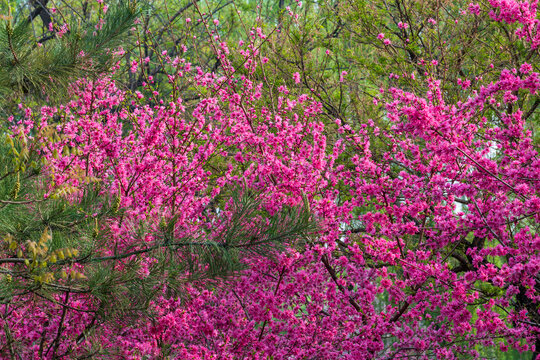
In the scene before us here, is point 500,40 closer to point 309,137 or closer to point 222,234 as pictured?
point 309,137

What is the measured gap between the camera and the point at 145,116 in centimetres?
604

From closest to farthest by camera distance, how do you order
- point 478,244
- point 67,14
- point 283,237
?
point 283,237
point 478,244
point 67,14

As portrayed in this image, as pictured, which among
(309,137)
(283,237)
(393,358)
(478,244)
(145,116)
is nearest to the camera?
(283,237)

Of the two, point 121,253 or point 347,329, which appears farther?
point 347,329

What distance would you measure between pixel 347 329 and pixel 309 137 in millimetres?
3185

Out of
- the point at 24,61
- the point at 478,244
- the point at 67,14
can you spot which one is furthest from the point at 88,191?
the point at 67,14

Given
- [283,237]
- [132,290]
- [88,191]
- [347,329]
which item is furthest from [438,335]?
[88,191]

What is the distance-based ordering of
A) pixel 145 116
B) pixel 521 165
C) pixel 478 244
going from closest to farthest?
pixel 521 165 < pixel 145 116 < pixel 478 244

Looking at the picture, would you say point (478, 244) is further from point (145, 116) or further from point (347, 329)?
point (145, 116)

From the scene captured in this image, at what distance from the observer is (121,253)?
401 cm

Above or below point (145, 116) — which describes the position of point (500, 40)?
above

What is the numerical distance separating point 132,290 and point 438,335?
3.25 meters

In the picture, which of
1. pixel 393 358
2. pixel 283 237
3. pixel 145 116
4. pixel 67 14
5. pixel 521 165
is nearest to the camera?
pixel 283 237

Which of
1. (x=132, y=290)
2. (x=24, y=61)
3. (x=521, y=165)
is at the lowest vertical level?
(x=132, y=290)
